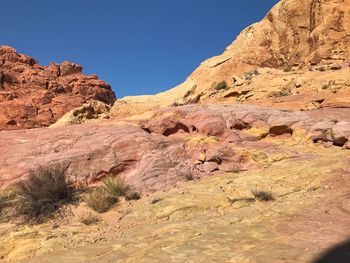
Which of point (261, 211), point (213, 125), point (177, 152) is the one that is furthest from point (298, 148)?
point (261, 211)

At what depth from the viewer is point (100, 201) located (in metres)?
8.88

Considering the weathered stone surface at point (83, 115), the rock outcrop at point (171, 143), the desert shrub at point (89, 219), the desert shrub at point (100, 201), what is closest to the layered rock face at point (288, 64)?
the rock outcrop at point (171, 143)

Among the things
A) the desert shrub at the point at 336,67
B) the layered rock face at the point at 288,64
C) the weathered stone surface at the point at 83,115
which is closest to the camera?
the weathered stone surface at the point at 83,115

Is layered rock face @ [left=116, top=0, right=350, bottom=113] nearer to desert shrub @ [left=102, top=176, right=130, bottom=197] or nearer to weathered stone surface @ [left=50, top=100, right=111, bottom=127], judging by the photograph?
weathered stone surface @ [left=50, top=100, right=111, bottom=127]

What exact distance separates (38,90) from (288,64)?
72.1 feet

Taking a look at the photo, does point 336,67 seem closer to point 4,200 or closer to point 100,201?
point 100,201

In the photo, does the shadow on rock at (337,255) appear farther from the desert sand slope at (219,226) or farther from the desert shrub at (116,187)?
the desert shrub at (116,187)

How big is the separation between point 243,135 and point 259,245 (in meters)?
6.78

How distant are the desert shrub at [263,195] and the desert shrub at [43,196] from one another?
4177 mm

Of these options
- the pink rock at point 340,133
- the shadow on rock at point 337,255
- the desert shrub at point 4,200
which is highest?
the desert shrub at point 4,200

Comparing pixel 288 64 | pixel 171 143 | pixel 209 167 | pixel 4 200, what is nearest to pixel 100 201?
pixel 4 200

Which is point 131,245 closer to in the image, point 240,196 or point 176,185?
point 240,196

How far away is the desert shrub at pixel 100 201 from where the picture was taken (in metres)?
8.84

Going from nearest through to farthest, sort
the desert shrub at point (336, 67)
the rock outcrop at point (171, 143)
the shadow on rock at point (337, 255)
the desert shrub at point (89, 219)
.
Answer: the shadow on rock at point (337, 255)
the desert shrub at point (89, 219)
the rock outcrop at point (171, 143)
the desert shrub at point (336, 67)
